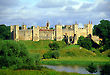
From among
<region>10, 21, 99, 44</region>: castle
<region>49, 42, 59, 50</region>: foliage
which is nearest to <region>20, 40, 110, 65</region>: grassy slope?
<region>49, 42, 59, 50</region>: foliage

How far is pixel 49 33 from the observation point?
194ft

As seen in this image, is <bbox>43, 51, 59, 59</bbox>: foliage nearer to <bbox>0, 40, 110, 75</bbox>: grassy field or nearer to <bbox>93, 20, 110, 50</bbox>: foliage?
<bbox>0, 40, 110, 75</bbox>: grassy field

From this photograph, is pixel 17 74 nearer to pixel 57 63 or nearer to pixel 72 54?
pixel 57 63

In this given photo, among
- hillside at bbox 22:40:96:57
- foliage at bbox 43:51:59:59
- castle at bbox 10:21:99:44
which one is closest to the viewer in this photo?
foliage at bbox 43:51:59:59

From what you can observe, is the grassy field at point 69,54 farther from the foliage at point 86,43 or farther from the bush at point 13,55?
the bush at point 13,55

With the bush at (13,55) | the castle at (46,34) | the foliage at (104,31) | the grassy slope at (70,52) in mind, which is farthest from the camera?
the foliage at (104,31)

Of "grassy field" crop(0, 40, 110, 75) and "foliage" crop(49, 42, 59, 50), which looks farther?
"foliage" crop(49, 42, 59, 50)

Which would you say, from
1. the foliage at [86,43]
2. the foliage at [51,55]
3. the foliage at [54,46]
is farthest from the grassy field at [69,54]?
the foliage at [86,43]

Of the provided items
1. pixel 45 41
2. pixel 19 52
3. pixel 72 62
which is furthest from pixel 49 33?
pixel 19 52

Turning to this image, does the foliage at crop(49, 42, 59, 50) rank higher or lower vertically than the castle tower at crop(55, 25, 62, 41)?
lower

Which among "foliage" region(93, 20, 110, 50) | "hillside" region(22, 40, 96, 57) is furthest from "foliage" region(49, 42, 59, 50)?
"foliage" region(93, 20, 110, 50)

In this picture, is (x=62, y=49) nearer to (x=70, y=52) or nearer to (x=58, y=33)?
(x=70, y=52)

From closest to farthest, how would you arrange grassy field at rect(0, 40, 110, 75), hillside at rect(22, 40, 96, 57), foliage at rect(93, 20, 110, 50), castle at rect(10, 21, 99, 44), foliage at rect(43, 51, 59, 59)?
grassy field at rect(0, 40, 110, 75) → foliage at rect(43, 51, 59, 59) → hillside at rect(22, 40, 96, 57) → castle at rect(10, 21, 99, 44) → foliage at rect(93, 20, 110, 50)

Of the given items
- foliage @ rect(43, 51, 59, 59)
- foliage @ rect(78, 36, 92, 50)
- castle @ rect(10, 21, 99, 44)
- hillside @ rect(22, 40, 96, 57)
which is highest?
castle @ rect(10, 21, 99, 44)
